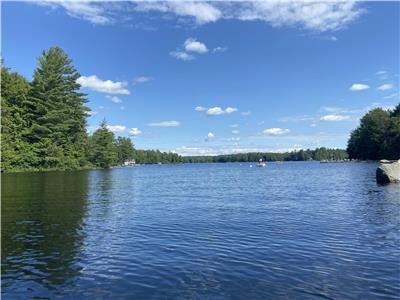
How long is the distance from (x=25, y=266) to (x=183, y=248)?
5.65m

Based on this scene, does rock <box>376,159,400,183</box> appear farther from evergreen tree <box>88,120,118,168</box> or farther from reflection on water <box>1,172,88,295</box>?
evergreen tree <box>88,120,118,168</box>

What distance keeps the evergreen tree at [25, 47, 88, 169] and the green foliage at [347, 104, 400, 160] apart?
10552cm

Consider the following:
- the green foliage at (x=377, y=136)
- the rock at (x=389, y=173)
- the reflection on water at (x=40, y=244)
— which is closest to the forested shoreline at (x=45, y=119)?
the reflection on water at (x=40, y=244)

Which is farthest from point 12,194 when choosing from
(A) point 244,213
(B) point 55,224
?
(A) point 244,213

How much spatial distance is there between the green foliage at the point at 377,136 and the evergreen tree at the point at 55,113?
105516 millimetres

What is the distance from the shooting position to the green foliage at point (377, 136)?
452 ft

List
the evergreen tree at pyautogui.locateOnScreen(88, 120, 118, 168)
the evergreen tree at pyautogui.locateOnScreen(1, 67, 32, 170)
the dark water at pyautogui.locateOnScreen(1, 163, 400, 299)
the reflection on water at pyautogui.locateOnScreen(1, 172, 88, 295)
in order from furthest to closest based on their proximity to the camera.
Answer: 1. the evergreen tree at pyautogui.locateOnScreen(88, 120, 118, 168)
2. the evergreen tree at pyautogui.locateOnScreen(1, 67, 32, 170)
3. the reflection on water at pyautogui.locateOnScreen(1, 172, 88, 295)
4. the dark water at pyautogui.locateOnScreen(1, 163, 400, 299)

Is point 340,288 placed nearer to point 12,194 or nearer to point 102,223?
point 102,223

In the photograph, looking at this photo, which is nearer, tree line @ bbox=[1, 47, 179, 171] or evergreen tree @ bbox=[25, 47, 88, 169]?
tree line @ bbox=[1, 47, 179, 171]

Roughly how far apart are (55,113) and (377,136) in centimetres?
12512

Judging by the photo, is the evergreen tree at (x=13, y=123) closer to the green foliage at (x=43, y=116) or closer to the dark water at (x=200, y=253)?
the green foliage at (x=43, y=116)

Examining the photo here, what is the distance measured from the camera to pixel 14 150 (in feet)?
270

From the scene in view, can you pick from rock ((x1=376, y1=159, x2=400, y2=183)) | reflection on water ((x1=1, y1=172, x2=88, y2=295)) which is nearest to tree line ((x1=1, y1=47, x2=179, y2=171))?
reflection on water ((x1=1, y1=172, x2=88, y2=295))

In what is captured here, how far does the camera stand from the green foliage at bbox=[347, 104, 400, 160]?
5423 inches
